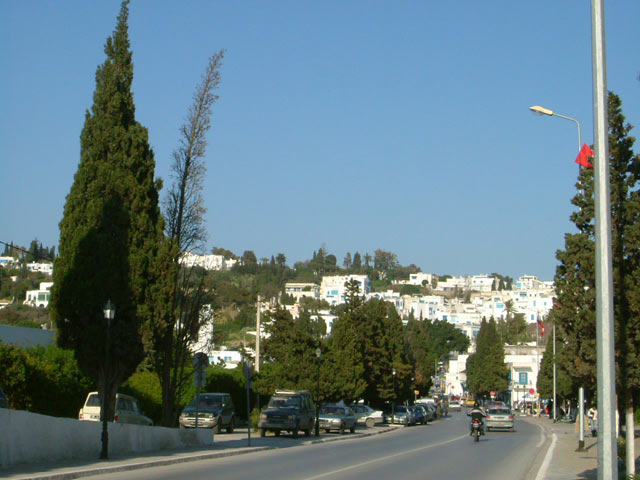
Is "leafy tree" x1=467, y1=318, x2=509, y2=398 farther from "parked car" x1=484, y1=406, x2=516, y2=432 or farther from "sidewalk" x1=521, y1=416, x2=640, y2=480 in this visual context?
"sidewalk" x1=521, y1=416, x2=640, y2=480

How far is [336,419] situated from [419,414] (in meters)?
23.4

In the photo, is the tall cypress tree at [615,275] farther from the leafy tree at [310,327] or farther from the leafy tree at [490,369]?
the leafy tree at [490,369]

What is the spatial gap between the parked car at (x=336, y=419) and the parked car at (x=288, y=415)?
4216mm

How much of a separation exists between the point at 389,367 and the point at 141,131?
1720 inches

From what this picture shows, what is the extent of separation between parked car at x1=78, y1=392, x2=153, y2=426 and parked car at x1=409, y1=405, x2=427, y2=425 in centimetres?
3591

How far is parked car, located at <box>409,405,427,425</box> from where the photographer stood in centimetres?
6350

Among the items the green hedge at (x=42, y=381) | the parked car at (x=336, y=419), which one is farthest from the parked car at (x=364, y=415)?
the green hedge at (x=42, y=381)

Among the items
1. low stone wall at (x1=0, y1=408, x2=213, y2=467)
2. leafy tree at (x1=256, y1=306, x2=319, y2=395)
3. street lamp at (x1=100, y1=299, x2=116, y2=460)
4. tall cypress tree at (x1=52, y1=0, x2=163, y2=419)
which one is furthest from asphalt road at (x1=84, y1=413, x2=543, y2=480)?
leafy tree at (x1=256, y1=306, x2=319, y2=395)

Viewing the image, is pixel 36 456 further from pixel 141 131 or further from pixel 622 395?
pixel 622 395

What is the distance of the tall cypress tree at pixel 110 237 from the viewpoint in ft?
77.2

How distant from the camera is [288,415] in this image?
35750 mm

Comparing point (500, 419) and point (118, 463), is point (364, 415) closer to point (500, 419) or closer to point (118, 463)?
point (500, 419)

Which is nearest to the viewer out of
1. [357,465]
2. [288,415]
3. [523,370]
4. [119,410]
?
[357,465]

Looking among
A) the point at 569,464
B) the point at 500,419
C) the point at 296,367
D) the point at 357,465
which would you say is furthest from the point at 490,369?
the point at 357,465
